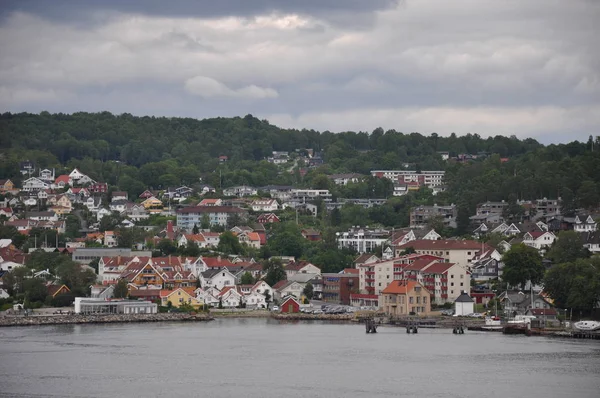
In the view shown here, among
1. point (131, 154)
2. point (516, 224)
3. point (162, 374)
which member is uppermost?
point (131, 154)

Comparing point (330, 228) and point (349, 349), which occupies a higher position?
point (330, 228)

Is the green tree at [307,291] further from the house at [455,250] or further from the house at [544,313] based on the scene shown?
the house at [544,313]

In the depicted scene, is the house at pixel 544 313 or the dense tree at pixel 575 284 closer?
the dense tree at pixel 575 284

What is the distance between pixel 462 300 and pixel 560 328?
14.3 feet

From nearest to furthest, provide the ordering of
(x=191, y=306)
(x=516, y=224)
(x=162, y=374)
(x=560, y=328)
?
(x=162, y=374) < (x=560, y=328) < (x=191, y=306) < (x=516, y=224)

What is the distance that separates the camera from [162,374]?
24.6 meters

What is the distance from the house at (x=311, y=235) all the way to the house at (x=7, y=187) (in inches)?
696

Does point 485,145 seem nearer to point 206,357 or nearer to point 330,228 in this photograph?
point 330,228

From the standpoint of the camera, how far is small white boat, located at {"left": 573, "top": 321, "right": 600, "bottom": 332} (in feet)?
104

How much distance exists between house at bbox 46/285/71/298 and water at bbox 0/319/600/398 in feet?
17.7

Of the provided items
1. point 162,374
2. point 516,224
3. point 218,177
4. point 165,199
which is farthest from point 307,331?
point 218,177

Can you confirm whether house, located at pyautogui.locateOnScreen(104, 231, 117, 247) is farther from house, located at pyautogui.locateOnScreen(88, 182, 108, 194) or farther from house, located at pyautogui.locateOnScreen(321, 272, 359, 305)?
house, located at pyautogui.locateOnScreen(88, 182, 108, 194)

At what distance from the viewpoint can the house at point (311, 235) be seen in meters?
52.6

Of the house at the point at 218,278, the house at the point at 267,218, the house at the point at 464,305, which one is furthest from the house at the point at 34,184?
the house at the point at 464,305
